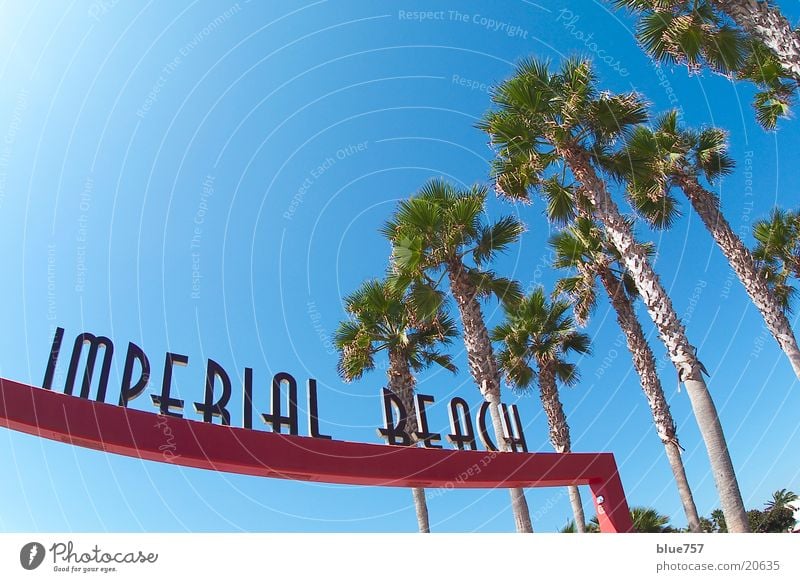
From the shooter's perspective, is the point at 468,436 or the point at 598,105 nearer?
the point at 468,436

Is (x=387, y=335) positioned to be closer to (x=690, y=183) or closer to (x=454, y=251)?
(x=454, y=251)

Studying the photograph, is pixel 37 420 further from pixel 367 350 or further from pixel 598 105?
pixel 598 105

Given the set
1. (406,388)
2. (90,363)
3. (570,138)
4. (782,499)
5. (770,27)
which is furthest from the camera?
(782,499)

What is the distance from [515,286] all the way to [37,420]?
11.8 meters

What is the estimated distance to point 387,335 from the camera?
52.0ft

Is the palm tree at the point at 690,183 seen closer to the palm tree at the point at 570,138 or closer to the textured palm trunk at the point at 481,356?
the palm tree at the point at 570,138

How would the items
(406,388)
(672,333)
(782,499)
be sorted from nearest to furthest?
(672,333) < (406,388) < (782,499)

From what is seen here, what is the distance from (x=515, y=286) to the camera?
50.1ft

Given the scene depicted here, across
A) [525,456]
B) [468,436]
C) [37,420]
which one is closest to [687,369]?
[525,456]

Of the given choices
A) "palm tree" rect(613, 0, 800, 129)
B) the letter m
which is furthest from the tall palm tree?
the letter m

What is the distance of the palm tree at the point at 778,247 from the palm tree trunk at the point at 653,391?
651 cm

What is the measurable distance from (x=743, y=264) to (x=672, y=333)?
3.97m

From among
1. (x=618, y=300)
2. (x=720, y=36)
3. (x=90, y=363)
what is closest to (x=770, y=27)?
(x=720, y=36)
